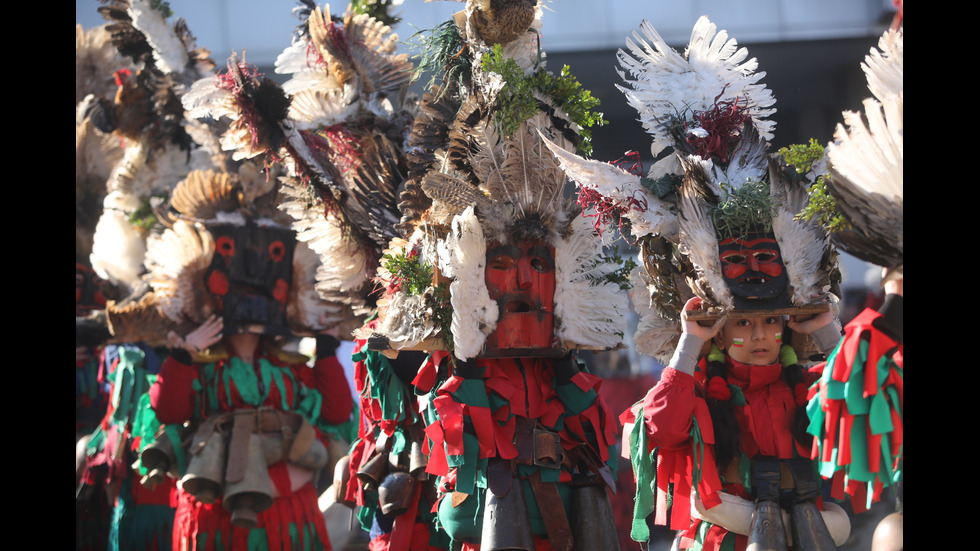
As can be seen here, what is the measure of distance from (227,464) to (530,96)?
8.85 ft

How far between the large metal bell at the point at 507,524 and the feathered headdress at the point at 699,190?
0.73 m

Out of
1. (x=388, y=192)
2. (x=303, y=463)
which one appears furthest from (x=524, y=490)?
(x=303, y=463)

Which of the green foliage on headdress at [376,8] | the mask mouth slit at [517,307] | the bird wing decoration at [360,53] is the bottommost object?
the mask mouth slit at [517,307]

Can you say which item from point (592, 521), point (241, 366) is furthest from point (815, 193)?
point (241, 366)

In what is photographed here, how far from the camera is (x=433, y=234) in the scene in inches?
143

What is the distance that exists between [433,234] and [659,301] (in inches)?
35.3

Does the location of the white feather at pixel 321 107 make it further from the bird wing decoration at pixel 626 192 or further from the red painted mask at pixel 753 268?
the red painted mask at pixel 753 268

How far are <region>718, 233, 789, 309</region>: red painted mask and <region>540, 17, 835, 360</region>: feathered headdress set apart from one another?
0.05 feet

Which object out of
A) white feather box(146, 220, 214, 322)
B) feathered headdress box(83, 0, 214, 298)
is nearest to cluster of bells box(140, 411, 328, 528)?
white feather box(146, 220, 214, 322)

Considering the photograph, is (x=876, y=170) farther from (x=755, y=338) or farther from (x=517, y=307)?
(x=517, y=307)

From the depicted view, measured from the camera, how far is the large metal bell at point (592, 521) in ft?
10.9

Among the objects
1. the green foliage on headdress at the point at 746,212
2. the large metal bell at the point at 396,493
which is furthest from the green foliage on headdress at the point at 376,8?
the green foliage on headdress at the point at 746,212

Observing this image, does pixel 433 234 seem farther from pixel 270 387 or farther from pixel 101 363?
pixel 101 363

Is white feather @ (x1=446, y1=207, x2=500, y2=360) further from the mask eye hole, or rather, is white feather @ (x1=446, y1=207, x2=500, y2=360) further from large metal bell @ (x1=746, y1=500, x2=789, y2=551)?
large metal bell @ (x1=746, y1=500, x2=789, y2=551)
